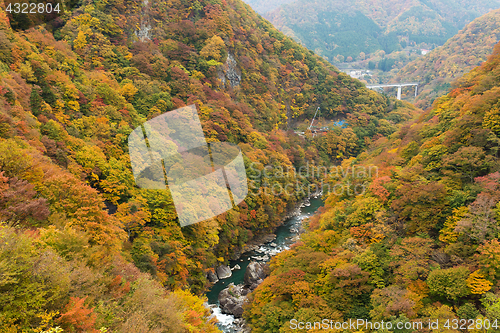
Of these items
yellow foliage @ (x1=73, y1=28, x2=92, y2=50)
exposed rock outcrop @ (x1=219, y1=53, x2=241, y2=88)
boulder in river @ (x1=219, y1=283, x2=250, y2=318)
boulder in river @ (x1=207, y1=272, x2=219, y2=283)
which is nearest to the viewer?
boulder in river @ (x1=219, y1=283, x2=250, y2=318)

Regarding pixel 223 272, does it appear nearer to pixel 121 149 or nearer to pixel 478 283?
pixel 121 149

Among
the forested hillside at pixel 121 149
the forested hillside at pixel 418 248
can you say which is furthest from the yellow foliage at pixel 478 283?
the forested hillside at pixel 121 149

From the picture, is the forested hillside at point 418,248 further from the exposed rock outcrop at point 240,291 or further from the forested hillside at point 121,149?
the forested hillside at point 121,149

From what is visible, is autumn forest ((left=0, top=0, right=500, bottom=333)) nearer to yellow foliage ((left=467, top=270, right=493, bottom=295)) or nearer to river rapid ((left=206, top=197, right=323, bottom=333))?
yellow foliage ((left=467, top=270, right=493, bottom=295))

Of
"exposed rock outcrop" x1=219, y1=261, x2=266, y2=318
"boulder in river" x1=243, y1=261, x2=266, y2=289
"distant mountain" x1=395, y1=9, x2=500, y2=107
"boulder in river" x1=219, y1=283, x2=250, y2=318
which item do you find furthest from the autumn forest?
"distant mountain" x1=395, y1=9, x2=500, y2=107

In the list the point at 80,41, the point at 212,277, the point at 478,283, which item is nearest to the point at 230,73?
the point at 80,41
